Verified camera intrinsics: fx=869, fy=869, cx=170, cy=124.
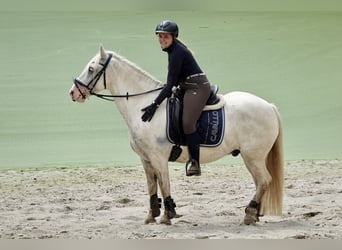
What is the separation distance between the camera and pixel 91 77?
608 centimetres

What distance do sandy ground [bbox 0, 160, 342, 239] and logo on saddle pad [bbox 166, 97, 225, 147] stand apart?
61 cm

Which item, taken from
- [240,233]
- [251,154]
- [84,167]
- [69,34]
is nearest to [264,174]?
[251,154]

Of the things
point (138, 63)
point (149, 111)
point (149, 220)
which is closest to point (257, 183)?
point (149, 220)

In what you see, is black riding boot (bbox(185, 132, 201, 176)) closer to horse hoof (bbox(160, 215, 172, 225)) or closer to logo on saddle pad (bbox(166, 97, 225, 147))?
logo on saddle pad (bbox(166, 97, 225, 147))

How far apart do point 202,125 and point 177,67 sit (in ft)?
1.46

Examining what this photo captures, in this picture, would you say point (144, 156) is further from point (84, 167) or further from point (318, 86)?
point (318, 86)

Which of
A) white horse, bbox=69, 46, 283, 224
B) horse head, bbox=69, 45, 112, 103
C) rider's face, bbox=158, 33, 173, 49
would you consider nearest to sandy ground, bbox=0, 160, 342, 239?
white horse, bbox=69, 46, 283, 224

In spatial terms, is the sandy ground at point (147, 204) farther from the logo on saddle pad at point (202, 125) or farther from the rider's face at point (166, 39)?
the rider's face at point (166, 39)

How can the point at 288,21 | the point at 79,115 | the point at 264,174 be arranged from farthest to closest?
the point at 288,21, the point at 79,115, the point at 264,174

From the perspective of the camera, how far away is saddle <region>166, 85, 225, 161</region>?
599cm

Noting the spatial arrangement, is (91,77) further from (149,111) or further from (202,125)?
(202,125)

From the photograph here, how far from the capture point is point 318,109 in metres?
9.38

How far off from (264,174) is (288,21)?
4.32m

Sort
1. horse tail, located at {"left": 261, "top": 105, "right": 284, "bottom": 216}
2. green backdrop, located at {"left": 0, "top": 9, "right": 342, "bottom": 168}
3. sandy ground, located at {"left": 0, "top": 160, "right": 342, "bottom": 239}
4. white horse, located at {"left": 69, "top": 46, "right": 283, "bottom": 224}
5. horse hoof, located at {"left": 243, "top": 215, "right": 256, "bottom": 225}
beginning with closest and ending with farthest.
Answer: sandy ground, located at {"left": 0, "top": 160, "right": 342, "bottom": 239}
white horse, located at {"left": 69, "top": 46, "right": 283, "bottom": 224}
horse hoof, located at {"left": 243, "top": 215, "right": 256, "bottom": 225}
horse tail, located at {"left": 261, "top": 105, "right": 284, "bottom": 216}
green backdrop, located at {"left": 0, "top": 9, "right": 342, "bottom": 168}
